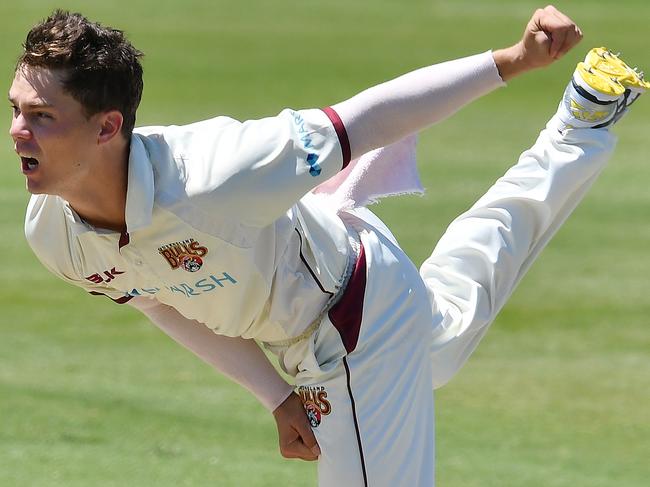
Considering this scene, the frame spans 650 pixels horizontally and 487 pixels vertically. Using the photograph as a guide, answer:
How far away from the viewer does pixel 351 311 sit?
3.54m

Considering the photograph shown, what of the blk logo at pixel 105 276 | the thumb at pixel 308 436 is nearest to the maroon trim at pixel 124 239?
the blk logo at pixel 105 276

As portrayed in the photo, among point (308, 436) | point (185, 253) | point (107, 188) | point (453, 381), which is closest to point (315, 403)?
point (308, 436)

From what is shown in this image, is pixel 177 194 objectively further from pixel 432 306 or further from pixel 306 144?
pixel 432 306

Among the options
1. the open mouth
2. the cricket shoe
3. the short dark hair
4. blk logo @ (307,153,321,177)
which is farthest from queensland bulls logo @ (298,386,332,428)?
the cricket shoe

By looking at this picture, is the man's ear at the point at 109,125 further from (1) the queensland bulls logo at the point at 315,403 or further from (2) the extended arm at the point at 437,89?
(1) the queensland bulls logo at the point at 315,403

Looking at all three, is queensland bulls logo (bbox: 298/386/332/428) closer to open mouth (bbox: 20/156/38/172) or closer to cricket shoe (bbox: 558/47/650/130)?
open mouth (bbox: 20/156/38/172)

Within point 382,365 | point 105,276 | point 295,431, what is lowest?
point 295,431

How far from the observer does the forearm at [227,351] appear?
148 inches

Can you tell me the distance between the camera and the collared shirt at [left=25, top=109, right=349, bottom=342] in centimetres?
311

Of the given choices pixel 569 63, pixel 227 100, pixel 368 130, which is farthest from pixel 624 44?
pixel 368 130

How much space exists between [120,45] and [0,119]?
7.64 m

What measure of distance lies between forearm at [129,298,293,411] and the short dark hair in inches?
29.9

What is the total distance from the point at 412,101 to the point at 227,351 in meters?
0.97

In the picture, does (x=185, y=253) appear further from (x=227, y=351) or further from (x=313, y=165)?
(x=227, y=351)
